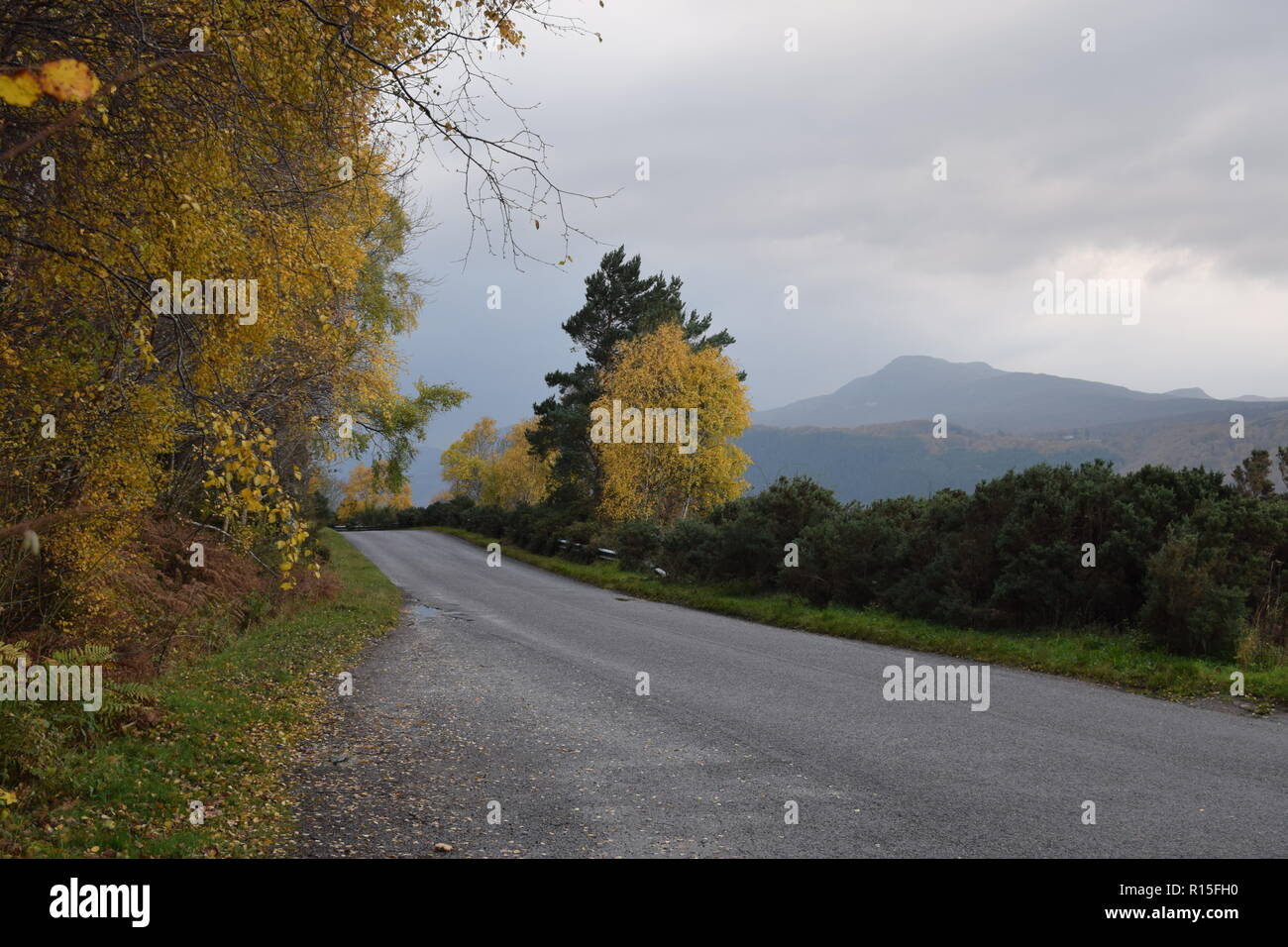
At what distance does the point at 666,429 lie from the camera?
122 ft

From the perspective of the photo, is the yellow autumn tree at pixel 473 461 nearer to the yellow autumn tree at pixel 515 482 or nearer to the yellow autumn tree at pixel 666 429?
the yellow autumn tree at pixel 515 482

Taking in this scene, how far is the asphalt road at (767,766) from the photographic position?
210 inches

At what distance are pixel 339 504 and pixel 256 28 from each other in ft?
290

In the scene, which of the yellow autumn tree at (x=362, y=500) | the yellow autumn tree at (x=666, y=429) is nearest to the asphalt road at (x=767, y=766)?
the yellow autumn tree at (x=666, y=429)

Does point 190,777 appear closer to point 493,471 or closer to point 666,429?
point 666,429

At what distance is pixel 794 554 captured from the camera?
19422 mm

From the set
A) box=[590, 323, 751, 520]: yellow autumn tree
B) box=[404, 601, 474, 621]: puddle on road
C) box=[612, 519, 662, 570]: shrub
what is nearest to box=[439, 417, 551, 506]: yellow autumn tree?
box=[590, 323, 751, 520]: yellow autumn tree

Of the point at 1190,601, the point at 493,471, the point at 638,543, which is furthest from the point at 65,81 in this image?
the point at 493,471

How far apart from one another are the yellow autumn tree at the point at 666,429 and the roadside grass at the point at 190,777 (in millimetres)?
26028

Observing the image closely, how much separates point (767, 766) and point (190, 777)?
4.48 meters

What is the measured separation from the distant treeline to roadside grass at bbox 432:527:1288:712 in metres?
0.41

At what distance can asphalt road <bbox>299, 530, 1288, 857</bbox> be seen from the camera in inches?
210
